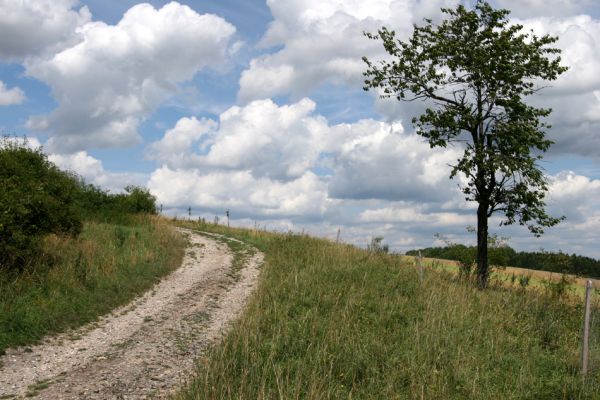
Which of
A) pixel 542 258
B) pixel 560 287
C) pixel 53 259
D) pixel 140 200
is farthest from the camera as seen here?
pixel 140 200

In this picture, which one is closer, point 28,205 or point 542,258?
point 28,205

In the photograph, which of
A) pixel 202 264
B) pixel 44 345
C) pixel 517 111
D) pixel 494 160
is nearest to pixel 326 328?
pixel 44 345

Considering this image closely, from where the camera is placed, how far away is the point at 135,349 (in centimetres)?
1352

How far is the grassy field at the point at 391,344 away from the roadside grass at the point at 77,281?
568 centimetres

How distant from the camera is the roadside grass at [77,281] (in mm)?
14859

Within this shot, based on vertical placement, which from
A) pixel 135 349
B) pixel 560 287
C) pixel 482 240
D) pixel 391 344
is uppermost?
pixel 482 240

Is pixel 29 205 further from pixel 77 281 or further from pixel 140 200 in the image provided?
pixel 140 200

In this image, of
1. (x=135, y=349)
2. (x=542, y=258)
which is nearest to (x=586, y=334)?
(x=135, y=349)

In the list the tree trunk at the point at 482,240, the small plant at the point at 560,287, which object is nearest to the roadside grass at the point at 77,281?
the tree trunk at the point at 482,240

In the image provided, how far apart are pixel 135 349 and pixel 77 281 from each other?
6.22 meters

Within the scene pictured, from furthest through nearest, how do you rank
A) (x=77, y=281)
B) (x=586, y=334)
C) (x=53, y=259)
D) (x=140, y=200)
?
(x=140, y=200) → (x=53, y=259) → (x=77, y=281) → (x=586, y=334)

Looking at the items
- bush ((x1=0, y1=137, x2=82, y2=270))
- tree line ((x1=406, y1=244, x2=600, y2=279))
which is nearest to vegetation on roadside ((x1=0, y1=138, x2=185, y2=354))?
bush ((x1=0, y1=137, x2=82, y2=270))

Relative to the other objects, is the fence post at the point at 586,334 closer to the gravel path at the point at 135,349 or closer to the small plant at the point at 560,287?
the gravel path at the point at 135,349

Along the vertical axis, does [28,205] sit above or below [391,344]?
above
